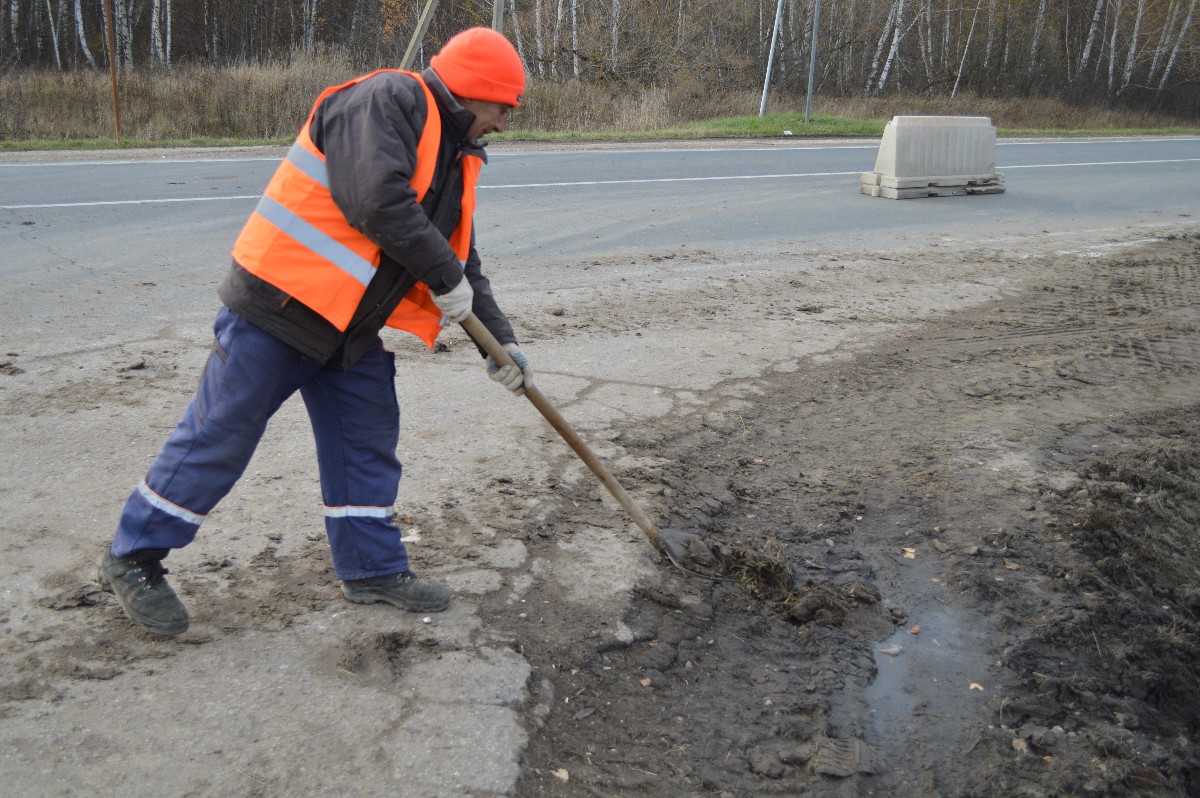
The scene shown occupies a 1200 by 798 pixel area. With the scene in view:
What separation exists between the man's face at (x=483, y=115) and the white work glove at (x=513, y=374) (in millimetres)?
694

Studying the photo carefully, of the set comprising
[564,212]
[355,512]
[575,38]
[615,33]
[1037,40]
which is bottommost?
[355,512]

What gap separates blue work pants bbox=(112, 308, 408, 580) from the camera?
9.20 feet

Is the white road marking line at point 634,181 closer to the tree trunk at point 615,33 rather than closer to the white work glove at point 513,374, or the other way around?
the white work glove at point 513,374

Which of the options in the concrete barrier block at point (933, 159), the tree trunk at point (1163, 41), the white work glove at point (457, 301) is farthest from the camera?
the tree trunk at point (1163, 41)

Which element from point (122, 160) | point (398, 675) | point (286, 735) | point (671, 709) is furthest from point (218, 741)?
point (122, 160)

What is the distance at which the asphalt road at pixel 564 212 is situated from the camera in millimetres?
7297

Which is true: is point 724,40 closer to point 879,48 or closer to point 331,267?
point 879,48

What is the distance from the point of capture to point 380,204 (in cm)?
264

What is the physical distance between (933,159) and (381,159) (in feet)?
35.8

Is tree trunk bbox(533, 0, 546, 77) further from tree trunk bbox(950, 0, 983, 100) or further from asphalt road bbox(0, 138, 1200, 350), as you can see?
tree trunk bbox(950, 0, 983, 100)

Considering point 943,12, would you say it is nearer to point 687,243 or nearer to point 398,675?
point 687,243

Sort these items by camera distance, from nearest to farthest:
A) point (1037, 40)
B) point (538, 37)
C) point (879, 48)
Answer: point (538, 37) → point (879, 48) → point (1037, 40)

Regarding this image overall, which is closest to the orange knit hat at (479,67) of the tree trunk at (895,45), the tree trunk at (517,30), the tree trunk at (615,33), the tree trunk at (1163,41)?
the tree trunk at (615,33)

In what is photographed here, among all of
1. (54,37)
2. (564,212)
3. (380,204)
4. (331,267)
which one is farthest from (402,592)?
(54,37)
